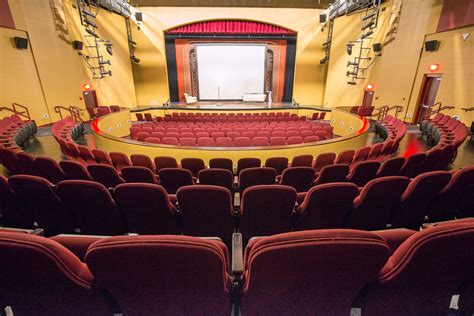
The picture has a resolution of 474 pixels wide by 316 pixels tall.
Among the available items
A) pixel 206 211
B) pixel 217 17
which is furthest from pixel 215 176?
pixel 217 17

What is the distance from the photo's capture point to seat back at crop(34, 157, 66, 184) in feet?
9.87

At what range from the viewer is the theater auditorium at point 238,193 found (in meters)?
0.88

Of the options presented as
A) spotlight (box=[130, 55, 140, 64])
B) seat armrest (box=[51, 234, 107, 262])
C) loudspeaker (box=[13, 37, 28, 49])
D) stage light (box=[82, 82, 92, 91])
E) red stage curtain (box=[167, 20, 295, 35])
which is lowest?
seat armrest (box=[51, 234, 107, 262])

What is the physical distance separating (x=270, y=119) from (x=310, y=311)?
30.5 feet

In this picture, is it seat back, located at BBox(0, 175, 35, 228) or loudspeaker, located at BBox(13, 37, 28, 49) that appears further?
loudspeaker, located at BBox(13, 37, 28, 49)

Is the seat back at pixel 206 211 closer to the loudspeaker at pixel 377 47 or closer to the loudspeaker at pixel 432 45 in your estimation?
the loudspeaker at pixel 432 45

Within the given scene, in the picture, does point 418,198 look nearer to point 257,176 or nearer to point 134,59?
point 257,176

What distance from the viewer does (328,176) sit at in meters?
2.82

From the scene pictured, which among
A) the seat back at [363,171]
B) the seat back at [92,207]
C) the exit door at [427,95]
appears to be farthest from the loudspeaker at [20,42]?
the exit door at [427,95]

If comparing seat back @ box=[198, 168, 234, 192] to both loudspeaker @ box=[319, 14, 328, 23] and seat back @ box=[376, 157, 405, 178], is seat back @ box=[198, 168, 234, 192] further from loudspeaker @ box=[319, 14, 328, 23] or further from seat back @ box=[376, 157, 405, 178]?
loudspeaker @ box=[319, 14, 328, 23]

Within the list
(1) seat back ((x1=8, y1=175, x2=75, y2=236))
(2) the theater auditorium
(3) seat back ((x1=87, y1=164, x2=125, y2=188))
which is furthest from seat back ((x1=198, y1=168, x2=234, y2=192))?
(1) seat back ((x1=8, y1=175, x2=75, y2=236))

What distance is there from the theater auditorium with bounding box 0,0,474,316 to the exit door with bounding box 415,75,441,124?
0.07 m

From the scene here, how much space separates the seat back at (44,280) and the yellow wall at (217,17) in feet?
48.3

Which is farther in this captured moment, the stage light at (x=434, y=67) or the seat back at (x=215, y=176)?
the stage light at (x=434, y=67)
